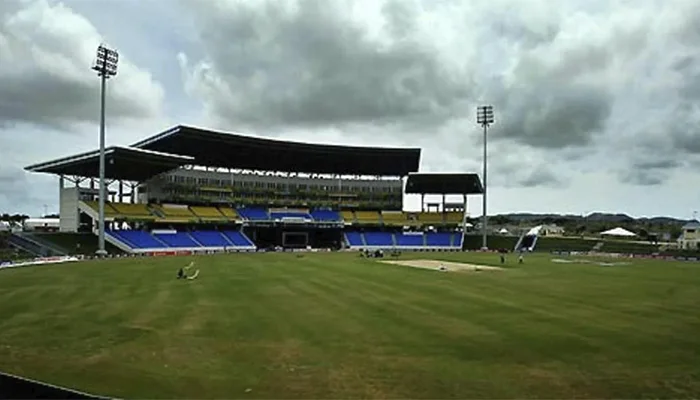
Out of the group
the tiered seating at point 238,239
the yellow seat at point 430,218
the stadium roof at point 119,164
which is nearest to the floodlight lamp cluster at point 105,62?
the stadium roof at point 119,164

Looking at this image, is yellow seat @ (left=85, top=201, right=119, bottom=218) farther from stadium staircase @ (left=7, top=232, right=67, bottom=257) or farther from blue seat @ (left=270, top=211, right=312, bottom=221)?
blue seat @ (left=270, top=211, right=312, bottom=221)

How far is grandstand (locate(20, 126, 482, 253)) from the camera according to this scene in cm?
8044

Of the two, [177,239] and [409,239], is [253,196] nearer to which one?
[177,239]

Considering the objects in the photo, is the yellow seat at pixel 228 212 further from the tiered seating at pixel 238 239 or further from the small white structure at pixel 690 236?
the small white structure at pixel 690 236

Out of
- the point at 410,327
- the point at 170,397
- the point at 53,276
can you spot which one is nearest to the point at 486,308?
the point at 410,327

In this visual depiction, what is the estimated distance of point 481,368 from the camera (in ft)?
50.1

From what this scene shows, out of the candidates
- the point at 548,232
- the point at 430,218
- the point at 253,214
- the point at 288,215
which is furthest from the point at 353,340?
the point at 548,232

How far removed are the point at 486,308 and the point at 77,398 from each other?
1850cm

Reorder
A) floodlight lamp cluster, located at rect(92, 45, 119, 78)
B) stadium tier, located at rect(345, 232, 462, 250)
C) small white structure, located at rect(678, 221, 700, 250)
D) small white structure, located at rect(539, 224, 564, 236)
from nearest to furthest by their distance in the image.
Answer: floodlight lamp cluster, located at rect(92, 45, 119, 78)
small white structure, located at rect(678, 221, 700, 250)
stadium tier, located at rect(345, 232, 462, 250)
small white structure, located at rect(539, 224, 564, 236)

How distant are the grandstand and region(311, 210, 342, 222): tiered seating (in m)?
0.19

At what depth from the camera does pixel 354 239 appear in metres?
102

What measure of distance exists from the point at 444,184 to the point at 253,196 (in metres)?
32.6

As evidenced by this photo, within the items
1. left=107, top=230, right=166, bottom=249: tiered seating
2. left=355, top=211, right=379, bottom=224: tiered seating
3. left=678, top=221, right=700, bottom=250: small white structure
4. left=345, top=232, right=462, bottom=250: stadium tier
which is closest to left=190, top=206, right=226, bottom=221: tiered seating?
left=107, top=230, right=166, bottom=249: tiered seating

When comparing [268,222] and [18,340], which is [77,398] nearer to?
[18,340]
